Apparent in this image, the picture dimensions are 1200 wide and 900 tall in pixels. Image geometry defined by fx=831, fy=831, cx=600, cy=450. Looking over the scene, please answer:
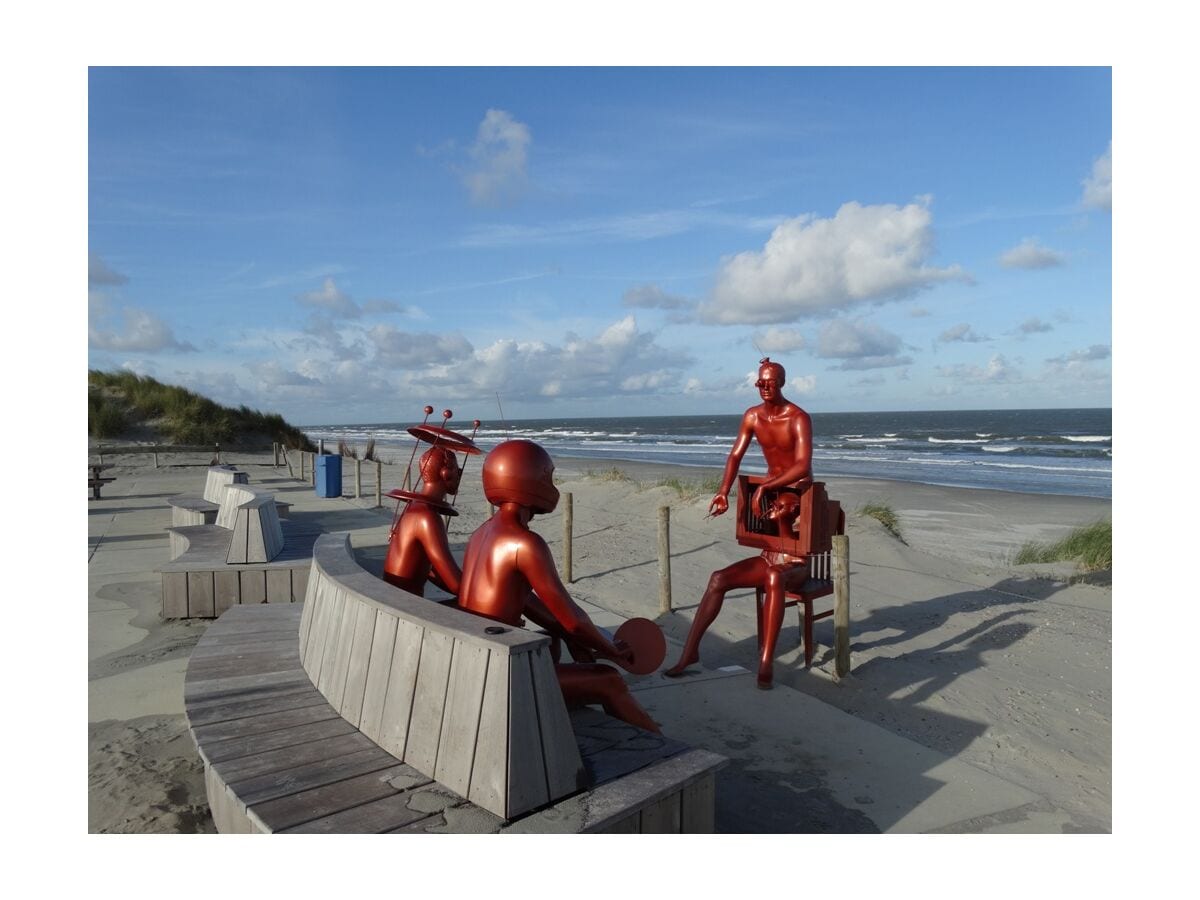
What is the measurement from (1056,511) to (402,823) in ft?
68.4

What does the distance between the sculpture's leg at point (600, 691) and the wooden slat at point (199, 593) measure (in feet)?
15.2

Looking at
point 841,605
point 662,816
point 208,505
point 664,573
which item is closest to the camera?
point 662,816

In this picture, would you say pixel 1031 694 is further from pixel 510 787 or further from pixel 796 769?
pixel 510 787

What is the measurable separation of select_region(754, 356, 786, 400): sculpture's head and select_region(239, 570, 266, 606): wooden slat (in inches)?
175

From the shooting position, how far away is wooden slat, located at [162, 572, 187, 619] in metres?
6.91

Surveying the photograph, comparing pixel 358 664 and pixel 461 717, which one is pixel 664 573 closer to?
pixel 358 664

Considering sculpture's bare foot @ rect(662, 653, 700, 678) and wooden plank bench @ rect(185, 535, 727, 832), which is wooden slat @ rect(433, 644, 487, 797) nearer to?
wooden plank bench @ rect(185, 535, 727, 832)

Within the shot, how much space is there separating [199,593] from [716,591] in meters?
4.34

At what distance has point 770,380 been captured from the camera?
229 inches

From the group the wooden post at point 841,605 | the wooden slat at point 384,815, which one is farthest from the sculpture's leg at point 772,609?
the wooden slat at point 384,815

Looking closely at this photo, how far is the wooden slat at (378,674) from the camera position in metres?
3.08

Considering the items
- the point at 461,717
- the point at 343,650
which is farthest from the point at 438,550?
the point at 461,717

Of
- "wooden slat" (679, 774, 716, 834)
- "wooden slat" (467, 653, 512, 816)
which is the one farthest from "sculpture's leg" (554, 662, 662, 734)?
"wooden slat" (467, 653, 512, 816)

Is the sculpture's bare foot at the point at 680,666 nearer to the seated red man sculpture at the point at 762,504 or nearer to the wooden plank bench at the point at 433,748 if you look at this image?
the seated red man sculpture at the point at 762,504
